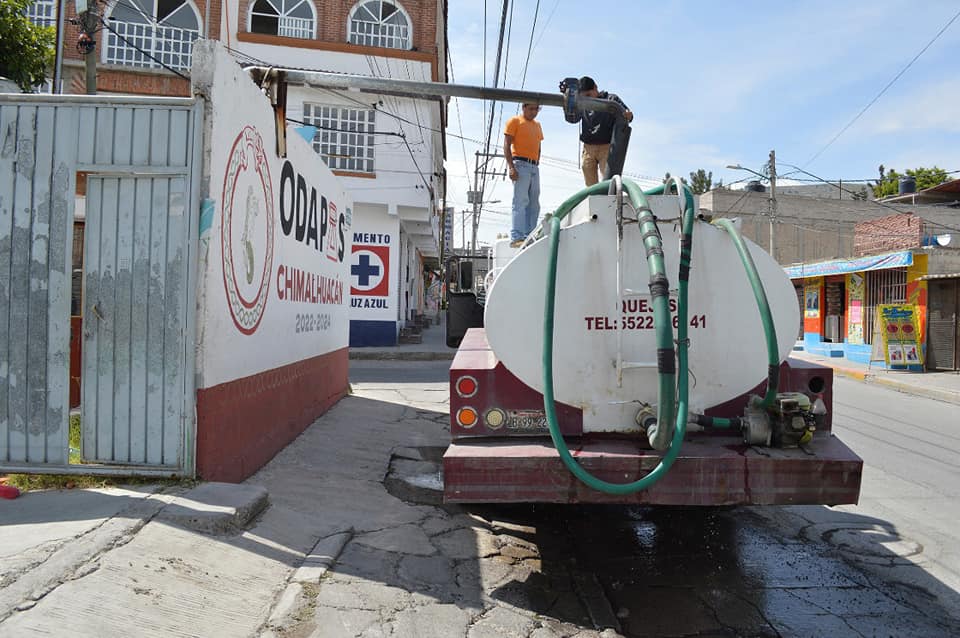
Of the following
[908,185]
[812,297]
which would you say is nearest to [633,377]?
[812,297]

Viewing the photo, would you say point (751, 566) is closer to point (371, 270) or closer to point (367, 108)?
point (371, 270)

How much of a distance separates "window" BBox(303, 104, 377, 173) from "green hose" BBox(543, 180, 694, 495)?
15.5m

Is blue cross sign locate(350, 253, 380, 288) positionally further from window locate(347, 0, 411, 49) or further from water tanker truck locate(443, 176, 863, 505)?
water tanker truck locate(443, 176, 863, 505)

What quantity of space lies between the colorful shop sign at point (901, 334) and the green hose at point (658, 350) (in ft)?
51.0

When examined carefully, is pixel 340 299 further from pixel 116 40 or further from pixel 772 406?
pixel 116 40

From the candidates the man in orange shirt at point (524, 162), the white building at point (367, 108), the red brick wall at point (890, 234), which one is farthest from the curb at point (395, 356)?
the red brick wall at point (890, 234)

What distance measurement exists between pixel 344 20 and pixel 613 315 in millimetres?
17649

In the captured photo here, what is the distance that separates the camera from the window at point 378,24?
19.0 metres

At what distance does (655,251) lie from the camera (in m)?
3.26

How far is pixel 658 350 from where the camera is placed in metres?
3.16

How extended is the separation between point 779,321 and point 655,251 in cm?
112

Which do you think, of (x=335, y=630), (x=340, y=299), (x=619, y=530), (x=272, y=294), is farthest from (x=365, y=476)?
(x=340, y=299)

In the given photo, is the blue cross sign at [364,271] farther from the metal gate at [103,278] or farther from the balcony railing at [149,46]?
the metal gate at [103,278]

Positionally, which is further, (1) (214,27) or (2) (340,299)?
(1) (214,27)
